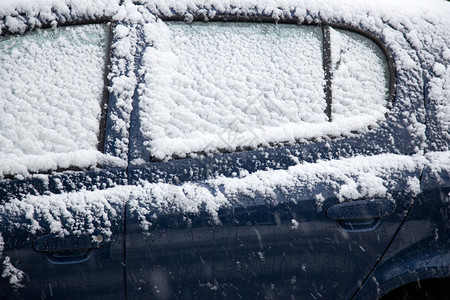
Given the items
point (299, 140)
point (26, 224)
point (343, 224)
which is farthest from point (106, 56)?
point (343, 224)

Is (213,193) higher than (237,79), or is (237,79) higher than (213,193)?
(237,79)

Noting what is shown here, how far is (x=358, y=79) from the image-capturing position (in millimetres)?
1748

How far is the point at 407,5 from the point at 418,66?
325 millimetres

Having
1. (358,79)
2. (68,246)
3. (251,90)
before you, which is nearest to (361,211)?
(358,79)

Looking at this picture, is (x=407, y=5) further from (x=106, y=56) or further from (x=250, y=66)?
(x=106, y=56)

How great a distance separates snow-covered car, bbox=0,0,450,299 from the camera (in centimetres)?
166

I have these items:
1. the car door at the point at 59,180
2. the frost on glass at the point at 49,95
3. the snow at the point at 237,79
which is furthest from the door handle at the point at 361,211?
the frost on glass at the point at 49,95

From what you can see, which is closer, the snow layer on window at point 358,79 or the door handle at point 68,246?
the door handle at point 68,246

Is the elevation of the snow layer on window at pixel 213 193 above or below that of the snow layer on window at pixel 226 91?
below

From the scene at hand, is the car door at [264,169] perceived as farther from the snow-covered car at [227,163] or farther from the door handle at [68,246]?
the door handle at [68,246]

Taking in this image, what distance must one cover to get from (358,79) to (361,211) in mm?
538

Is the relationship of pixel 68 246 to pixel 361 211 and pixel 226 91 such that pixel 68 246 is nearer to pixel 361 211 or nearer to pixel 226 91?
pixel 226 91

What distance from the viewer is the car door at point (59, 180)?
1642mm

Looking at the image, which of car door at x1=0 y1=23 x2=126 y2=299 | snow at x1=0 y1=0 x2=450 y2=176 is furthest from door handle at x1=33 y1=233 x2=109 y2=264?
snow at x1=0 y1=0 x2=450 y2=176
